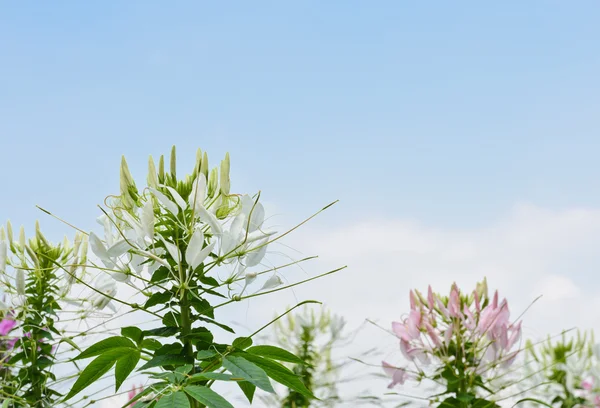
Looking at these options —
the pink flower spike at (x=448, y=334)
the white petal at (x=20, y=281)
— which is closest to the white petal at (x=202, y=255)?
the white petal at (x=20, y=281)

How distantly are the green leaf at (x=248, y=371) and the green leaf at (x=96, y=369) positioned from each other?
351 mm

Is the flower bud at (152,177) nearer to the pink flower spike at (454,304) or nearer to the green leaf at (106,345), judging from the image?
the green leaf at (106,345)

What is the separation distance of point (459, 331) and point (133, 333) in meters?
1.86

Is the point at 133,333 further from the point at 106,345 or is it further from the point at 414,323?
the point at 414,323

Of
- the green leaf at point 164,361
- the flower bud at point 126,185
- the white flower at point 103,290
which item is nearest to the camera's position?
the green leaf at point 164,361

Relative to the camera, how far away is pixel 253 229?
7.30 feet

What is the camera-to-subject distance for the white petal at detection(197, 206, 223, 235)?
212 centimetres

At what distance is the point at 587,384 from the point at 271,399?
6.59 ft

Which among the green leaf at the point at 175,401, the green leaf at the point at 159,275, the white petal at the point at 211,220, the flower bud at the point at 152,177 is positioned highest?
the flower bud at the point at 152,177

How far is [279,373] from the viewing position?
6.08 ft

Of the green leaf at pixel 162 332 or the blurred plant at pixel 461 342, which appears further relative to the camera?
the blurred plant at pixel 461 342

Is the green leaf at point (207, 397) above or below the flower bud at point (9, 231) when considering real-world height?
below

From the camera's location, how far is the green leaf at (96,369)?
190 centimetres

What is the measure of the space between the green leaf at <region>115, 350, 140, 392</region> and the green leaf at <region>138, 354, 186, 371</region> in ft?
0.24
